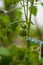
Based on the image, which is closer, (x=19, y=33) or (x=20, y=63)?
(x=20, y=63)

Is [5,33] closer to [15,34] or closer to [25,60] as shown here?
[15,34]

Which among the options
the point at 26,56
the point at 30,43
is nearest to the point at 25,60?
the point at 26,56

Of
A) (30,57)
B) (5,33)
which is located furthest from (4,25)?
(30,57)

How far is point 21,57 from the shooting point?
412 millimetres

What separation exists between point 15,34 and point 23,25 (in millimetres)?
48

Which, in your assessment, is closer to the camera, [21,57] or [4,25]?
[21,57]

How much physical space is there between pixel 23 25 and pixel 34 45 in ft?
0.27

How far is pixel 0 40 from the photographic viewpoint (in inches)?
22.9

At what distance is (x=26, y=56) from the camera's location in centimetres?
45

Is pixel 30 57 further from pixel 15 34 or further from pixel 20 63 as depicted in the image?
pixel 15 34

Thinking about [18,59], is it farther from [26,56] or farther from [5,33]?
[5,33]

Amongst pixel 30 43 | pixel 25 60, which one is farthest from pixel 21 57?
pixel 30 43

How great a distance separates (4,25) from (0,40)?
2.2 inches

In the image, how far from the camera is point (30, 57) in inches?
18.1
